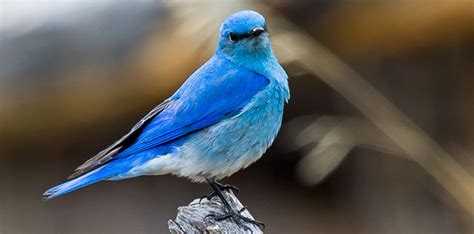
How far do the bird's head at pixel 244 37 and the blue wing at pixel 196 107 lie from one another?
4.1 inches

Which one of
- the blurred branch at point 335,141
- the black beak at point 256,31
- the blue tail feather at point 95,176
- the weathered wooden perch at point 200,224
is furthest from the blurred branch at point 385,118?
the weathered wooden perch at point 200,224

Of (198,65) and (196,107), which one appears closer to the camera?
(196,107)

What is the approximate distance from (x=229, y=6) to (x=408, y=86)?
4.18 feet

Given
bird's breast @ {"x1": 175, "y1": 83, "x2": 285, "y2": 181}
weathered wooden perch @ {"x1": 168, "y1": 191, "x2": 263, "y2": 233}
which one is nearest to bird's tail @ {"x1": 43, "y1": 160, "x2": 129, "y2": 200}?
bird's breast @ {"x1": 175, "y1": 83, "x2": 285, "y2": 181}

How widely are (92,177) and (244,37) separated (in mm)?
980

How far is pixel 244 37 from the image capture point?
13.3ft

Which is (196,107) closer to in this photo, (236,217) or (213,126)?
(213,126)

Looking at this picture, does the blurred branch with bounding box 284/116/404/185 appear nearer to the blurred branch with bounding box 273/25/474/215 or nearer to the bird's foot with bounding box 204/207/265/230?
the blurred branch with bounding box 273/25/474/215

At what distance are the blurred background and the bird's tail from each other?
3.79ft

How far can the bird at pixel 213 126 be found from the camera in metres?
3.83

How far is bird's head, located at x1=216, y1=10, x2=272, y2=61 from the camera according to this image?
3971 millimetres

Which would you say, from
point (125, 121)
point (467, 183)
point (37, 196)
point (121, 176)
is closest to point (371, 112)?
point (467, 183)

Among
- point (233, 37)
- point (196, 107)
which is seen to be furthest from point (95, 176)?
point (233, 37)

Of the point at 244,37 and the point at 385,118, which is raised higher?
the point at 244,37
